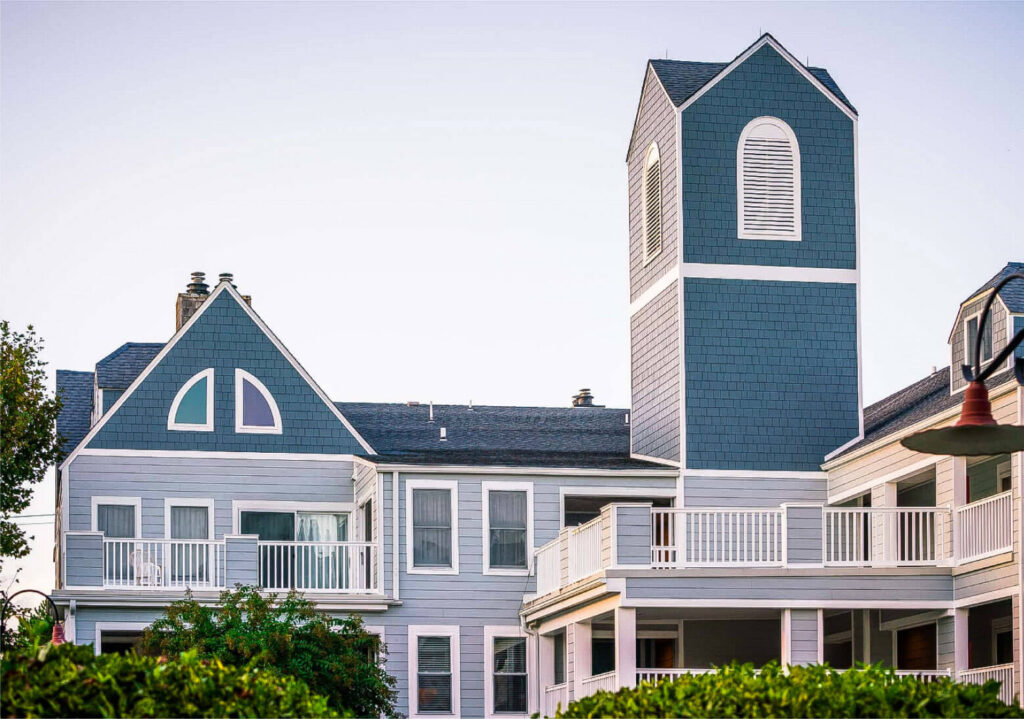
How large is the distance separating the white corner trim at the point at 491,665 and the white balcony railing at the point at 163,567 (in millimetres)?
4845

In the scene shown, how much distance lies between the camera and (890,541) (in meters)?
26.6

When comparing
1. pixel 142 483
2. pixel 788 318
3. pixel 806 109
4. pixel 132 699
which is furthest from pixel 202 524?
pixel 132 699

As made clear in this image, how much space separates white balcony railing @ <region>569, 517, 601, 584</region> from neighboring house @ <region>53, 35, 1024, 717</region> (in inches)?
6.7

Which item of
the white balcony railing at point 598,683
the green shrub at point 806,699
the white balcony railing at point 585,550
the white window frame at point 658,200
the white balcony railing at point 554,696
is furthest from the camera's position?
the white window frame at point 658,200

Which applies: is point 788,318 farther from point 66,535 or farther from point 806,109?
point 66,535

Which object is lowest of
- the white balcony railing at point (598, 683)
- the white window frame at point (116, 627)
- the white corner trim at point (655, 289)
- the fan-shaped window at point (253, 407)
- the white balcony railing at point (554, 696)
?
the white balcony railing at point (554, 696)

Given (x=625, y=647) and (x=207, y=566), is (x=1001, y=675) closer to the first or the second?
(x=625, y=647)

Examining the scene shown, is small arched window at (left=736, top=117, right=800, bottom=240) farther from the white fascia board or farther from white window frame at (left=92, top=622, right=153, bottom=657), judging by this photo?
white window frame at (left=92, top=622, right=153, bottom=657)

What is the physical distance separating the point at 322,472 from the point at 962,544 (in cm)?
1231

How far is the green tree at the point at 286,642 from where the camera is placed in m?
26.3

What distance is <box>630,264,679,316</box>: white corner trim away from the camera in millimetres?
32312

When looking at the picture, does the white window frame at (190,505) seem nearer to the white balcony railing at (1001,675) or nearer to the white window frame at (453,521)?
the white window frame at (453,521)

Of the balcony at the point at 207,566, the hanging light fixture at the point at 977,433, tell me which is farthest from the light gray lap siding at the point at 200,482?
the hanging light fixture at the point at 977,433

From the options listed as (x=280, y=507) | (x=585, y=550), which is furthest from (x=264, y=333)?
(x=585, y=550)
